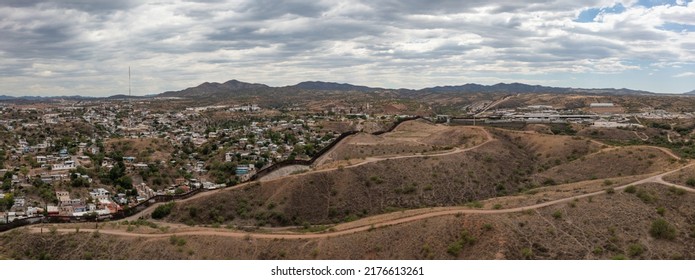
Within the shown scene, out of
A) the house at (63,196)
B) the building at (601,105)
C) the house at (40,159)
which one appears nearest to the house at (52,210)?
the house at (63,196)

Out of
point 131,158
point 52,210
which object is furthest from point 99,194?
point 131,158

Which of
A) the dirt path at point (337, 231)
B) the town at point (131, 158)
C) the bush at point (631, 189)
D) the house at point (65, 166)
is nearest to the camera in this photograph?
the dirt path at point (337, 231)

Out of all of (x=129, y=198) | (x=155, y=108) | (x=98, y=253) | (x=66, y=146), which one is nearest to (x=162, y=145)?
(x=66, y=146)

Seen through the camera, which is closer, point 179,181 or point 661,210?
point 661,210

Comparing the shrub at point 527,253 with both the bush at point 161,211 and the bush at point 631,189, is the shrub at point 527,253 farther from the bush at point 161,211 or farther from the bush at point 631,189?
the bush at point 161,211

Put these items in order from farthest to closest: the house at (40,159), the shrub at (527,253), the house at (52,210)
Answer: the house at (40,159), the house at (52,210), the shrub at (527,253)

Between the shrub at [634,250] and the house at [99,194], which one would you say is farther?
the house at [99,194]

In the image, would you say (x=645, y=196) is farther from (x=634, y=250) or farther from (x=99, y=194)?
(x=99, y=194)

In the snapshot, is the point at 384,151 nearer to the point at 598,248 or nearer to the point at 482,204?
the point at 482,204
